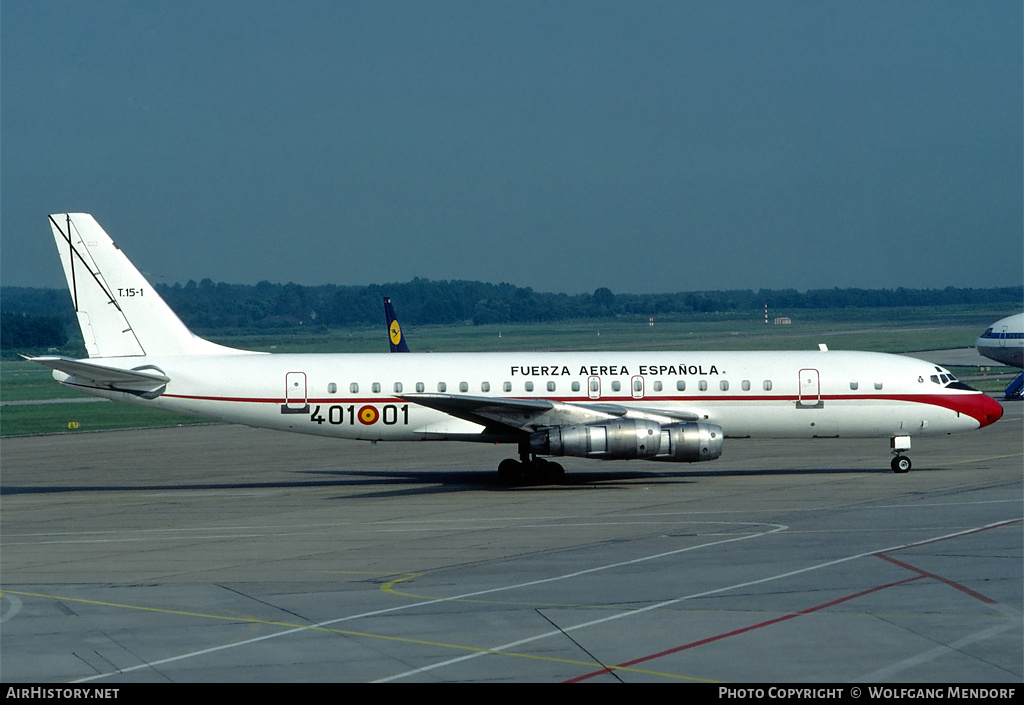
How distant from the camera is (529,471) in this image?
3444cm

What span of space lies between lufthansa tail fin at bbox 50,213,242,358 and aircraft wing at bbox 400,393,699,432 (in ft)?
25.8

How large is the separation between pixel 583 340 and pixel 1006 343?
63462 mm

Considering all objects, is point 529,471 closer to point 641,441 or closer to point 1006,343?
point 641,441

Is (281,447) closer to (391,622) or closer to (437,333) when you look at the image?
(391,622)

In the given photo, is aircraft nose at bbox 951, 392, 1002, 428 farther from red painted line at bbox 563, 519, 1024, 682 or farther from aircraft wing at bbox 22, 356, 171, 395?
aircraft wing at bbox 22, 356, 171, 395

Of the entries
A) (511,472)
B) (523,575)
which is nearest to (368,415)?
(511,472)

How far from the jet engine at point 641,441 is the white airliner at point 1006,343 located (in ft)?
181

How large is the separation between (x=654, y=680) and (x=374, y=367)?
22661 millimetres

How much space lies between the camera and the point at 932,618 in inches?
631

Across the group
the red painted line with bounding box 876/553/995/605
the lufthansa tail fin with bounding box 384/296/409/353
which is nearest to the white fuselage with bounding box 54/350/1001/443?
the red painted line with bounding box 876/553/995/605

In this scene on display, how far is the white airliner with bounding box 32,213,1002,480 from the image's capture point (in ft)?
113

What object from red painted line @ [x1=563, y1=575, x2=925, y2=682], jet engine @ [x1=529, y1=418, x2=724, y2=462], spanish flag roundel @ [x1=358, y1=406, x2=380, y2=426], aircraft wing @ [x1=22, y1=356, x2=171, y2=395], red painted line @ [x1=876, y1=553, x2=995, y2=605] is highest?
aircraft wing @ [x1=22, y1=356, x2=171, y2=395]

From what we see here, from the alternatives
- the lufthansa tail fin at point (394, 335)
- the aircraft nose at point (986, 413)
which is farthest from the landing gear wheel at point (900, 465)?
the lufthansa tail fin at point (394, 335)

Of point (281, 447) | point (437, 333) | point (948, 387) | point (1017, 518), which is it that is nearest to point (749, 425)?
point (948, 387)
